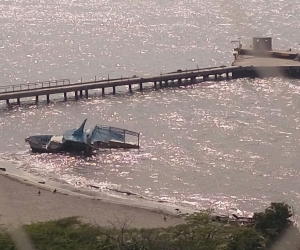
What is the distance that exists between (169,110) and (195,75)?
7.21m

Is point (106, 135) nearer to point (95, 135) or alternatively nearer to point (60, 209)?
point (95, 135)

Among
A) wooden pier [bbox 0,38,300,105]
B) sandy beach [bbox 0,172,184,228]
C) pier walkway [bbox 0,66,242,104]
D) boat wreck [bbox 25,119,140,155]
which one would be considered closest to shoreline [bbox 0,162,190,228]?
sandy beach [bbox 0,172,184,228]

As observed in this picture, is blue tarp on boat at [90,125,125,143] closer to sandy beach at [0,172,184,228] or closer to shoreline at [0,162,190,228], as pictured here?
shoreline at [0,162,190,228]

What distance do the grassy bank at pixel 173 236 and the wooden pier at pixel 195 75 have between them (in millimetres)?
23424

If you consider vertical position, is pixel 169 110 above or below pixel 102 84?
below

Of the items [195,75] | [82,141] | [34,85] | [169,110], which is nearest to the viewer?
[82,141]

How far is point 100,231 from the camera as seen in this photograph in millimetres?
22453

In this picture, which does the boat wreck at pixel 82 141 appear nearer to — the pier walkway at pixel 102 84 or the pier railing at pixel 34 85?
the pier walkway at pixel 102 84

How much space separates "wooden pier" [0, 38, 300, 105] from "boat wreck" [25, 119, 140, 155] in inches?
346

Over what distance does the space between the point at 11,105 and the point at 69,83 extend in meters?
4.68

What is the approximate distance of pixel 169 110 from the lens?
1742 inches

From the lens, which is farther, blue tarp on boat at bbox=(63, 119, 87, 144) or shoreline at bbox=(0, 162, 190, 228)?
blue tarp on boat at bbox=(63, 119, 87, 144)

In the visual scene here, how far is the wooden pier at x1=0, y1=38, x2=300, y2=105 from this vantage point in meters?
46.7

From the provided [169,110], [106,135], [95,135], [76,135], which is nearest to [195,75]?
[169,110]
